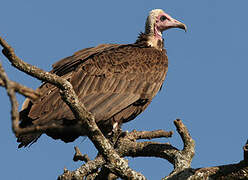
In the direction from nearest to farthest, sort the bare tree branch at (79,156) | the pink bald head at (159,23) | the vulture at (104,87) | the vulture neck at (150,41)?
the bare tree branch at (79,156)
the vulture at (104,87)
the vulture neck at (150,41)
the pink bald head at (159,23)

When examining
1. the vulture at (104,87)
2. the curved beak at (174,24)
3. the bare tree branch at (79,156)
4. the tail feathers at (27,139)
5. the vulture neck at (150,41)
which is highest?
the curved beak at (174,24)

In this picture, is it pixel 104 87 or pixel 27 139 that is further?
pixel 104 87

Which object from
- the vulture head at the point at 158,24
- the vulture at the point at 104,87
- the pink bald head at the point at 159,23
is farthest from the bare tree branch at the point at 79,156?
the pink bald head at the point at 159,23

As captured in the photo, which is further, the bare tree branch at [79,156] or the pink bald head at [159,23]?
the pink bald head at [159,23]

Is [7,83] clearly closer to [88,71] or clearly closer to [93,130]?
[93,130]

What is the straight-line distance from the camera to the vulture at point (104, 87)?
7.23 metres

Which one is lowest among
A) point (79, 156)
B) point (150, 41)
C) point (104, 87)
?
point (79, 156)

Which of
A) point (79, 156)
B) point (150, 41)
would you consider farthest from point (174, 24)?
point (79, 156)

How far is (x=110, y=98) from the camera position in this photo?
25.1 feet

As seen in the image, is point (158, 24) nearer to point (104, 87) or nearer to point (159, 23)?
point (159, 23)

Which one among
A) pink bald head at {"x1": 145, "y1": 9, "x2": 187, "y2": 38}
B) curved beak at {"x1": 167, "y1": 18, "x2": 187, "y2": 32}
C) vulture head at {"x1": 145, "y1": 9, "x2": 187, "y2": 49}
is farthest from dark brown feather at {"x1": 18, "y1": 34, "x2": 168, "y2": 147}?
curved beak at {"x1": 167, "y1": 18, "x2": 187, "y2": 32}

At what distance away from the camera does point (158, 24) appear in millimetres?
9727

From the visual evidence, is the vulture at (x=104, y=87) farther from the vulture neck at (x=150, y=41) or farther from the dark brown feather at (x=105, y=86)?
the vulture neck at (x=150, y=41)

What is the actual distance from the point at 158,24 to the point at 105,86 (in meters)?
2.49
